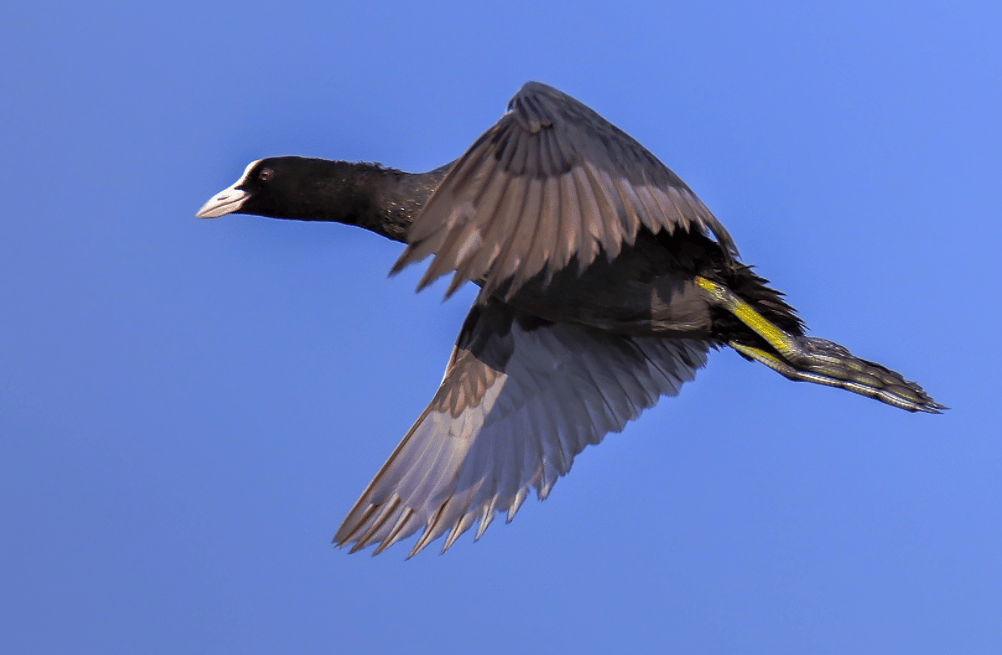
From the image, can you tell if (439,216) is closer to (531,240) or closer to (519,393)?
(531,240)

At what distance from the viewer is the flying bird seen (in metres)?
3.53

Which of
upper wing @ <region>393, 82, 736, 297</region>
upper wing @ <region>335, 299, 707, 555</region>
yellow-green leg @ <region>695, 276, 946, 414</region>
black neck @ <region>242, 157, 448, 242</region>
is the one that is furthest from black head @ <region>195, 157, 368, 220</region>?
yellow-green leg @ <region>695, 276, 946, 414</region>

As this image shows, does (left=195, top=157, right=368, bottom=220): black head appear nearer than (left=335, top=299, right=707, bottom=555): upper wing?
Yes

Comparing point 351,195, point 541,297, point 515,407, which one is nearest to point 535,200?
point 541,297

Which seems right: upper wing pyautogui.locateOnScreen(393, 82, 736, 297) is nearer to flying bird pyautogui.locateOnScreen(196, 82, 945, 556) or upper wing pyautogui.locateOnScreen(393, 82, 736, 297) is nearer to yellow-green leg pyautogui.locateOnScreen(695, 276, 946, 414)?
flying bird pyautogui.locateOnScreen(196, 82, 945, 556)

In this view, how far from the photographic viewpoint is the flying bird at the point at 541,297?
11.6ft

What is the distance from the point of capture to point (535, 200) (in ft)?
11.6

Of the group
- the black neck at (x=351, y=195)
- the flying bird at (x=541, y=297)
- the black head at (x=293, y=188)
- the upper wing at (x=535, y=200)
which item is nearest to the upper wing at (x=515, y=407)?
the flying bird at (x=541, y=297)

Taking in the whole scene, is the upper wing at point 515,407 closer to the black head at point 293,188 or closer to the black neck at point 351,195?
the black neck at point 351,195

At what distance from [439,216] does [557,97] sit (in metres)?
0.69

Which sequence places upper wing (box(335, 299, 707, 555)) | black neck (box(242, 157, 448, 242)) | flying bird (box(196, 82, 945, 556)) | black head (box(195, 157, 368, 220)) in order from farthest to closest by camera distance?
upper wing (box(335, 299, 707, 555))
black head (box(195, 157, 368, 220))
black neck (box(242, 157, 448, 242))
flying bird (box(196, 82, 945, 556))

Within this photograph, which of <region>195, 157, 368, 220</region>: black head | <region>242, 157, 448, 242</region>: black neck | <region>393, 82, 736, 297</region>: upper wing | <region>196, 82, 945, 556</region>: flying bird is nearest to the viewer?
<region>393, 82, 736, 297</region>: upper wing

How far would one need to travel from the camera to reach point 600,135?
383 centimetres

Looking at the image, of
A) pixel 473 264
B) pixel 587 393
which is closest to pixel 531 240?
pixel 473 264
